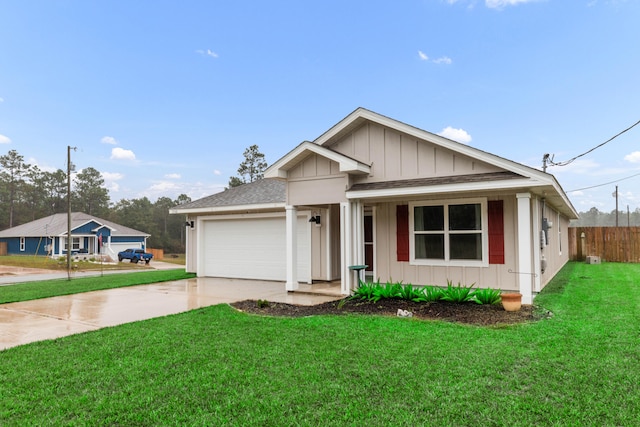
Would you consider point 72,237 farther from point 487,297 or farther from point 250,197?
point 487,297

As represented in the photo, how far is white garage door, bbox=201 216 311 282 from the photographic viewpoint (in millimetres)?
12227

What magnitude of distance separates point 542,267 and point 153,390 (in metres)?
9.22

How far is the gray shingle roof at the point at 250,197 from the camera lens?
12797mm

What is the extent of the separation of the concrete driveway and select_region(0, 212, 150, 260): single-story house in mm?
24903

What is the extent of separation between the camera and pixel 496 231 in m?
8.43

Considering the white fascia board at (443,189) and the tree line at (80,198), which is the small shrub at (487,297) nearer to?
the white fascia board at (443,189)

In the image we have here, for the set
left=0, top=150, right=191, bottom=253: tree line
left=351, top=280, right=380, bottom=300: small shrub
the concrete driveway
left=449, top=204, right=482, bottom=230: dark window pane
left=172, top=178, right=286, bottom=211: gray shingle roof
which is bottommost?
the concrete driveway

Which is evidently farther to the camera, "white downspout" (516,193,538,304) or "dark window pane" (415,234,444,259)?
"dark window pane" (415,234,444,259)

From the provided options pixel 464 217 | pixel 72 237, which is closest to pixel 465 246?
pixel 464 217

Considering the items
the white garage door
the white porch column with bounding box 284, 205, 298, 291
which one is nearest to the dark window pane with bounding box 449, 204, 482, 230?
the white porch column with bounding box 284, 205, 298, 291

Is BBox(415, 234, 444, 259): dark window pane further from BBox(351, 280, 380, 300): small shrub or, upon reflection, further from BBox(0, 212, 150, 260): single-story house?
BBox(0, 212, 150, 260): single-story house

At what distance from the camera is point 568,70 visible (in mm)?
15250

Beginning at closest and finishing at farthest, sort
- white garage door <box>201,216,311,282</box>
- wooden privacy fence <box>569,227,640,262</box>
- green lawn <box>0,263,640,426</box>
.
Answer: green lawn <box>0,263,640,426</box> → white garage door <box>201,216,311,282</box> → wooden privacy fence <box>569,227,640,262</box>

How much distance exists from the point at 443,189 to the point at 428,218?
126 centimetres
